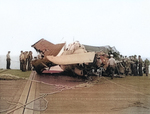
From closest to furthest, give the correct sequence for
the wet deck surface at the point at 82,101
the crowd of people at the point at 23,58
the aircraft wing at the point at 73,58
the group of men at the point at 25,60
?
the wet deck surface at the point at 82,101 < the crowd of people at the point at 23,58 < the group of men at the point at 25,60 < the aircraft wing at the point at 73,58

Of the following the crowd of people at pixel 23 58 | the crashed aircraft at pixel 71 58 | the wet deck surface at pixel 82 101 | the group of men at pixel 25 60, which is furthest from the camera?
the crashed aircraft at pixel 71 58

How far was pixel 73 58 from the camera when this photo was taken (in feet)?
10.8

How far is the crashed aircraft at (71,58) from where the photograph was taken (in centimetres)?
303

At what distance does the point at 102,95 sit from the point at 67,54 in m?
1.08

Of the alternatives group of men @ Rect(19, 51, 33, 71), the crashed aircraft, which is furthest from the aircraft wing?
group of men @ Rect(19, 51, 33, 71)

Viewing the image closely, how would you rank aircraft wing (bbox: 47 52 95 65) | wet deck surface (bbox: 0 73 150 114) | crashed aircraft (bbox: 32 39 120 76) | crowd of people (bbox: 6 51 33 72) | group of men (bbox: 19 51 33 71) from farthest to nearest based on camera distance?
aircraft wing (bbox: 47 52 95 65) → crashed aircraft (bbox: 32 39 120 76) → group of men (bbox: 19 51 33 71) → crowd of people (bbox: 6 51 33 72) → wet deck surface (bbox: 0 73 150 114)

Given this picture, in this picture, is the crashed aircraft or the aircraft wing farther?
the aircraft wing

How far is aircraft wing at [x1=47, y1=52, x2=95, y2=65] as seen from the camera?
320 centimetres

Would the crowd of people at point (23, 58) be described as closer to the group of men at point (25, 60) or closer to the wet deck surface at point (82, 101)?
the group of men at point (25, 60)

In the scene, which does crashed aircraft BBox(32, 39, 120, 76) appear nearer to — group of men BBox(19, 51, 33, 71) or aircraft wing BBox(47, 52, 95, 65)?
aircraft wing BBox(47, 52, 95, 65)

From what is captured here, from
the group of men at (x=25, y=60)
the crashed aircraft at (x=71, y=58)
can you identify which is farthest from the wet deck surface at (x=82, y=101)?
the crashed aircraft at (x=71, y=58)

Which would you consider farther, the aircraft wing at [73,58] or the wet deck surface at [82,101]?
the aircraft wing at [73,58]

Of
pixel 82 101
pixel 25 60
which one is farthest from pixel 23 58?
pixel 82 101

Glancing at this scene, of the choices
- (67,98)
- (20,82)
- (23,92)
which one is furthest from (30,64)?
(67,98)
